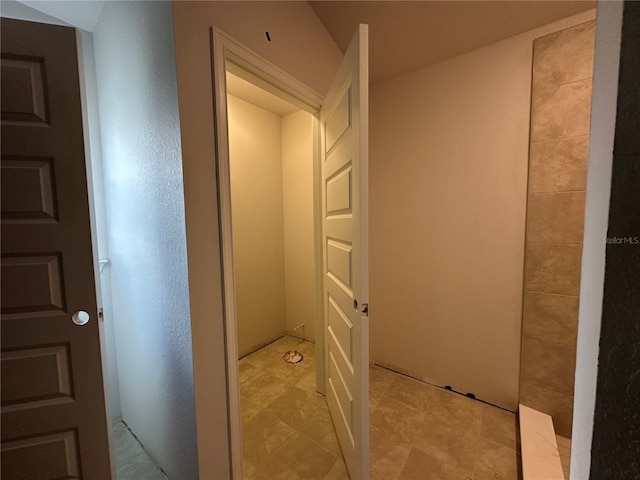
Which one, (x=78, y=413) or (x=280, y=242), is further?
(x=280, y=242)

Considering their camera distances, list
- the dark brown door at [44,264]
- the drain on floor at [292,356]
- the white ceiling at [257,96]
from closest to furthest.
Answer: the dark brown door at [44,264] < the white ceiling at [257,96] < the drain on floor at [292,356]

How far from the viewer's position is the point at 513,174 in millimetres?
1577

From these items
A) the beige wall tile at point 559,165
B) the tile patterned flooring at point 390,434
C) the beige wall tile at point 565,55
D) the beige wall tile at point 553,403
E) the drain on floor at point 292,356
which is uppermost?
the beige wall tile at point 565,55

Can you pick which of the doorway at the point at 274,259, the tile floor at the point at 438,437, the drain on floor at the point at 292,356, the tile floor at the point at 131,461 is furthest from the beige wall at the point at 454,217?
the tile floor at the point at 131,461

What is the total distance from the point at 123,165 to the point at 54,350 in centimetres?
90

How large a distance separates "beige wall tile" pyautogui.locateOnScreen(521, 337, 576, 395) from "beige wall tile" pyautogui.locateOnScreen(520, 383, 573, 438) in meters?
0.04

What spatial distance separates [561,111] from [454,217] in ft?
2.66

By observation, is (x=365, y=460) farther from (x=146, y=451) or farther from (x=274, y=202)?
(x=274, y=202)

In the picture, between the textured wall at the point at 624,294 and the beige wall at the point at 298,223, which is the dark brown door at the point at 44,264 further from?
the beige wall at the point at 298,223

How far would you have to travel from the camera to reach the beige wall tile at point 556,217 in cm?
142

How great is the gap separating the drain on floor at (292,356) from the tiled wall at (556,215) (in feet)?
5.72

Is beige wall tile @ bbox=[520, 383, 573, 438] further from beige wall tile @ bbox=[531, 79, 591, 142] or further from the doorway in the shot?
beige wall tile @ bbox=[531, 79, 591, 142]

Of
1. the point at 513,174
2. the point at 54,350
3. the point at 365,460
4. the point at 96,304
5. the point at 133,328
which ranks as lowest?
the point at 365,460

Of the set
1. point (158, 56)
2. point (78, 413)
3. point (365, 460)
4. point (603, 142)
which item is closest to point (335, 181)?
point (158, 56)
